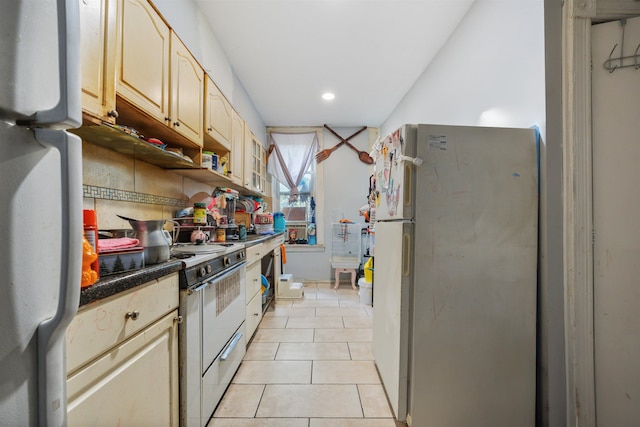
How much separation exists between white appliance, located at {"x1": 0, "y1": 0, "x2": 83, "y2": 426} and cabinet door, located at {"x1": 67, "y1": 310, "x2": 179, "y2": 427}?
333 mm

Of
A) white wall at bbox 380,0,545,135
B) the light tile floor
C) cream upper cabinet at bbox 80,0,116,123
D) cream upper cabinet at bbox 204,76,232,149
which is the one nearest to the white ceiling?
white wall at bbox 380,0,545,135

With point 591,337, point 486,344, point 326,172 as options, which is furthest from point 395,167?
point 326,172

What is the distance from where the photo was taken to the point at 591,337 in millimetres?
1199

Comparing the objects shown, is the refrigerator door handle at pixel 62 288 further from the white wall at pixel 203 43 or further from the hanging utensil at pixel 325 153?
the hanging utensil at pixel 325 153

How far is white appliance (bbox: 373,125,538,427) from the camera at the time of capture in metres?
1.32

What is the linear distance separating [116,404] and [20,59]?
923 millimetres

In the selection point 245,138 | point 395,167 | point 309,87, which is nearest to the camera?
point 395,167

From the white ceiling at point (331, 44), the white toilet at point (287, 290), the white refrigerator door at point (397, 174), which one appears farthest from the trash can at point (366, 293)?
the white ceiling at point (331, 44)

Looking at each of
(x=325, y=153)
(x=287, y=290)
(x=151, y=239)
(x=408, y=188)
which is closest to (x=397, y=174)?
(x=408, y=188)

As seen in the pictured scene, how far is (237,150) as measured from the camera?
8.52ft

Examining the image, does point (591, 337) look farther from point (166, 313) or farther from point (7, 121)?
point (7, 121)

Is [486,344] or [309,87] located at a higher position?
[309,87]

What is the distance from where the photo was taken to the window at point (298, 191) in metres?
4.48

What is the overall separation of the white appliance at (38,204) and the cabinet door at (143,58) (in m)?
0.83
